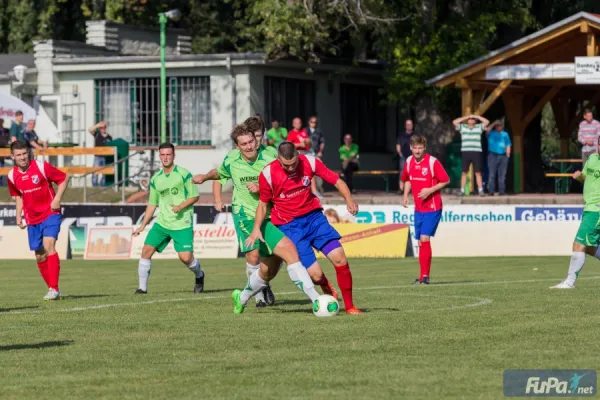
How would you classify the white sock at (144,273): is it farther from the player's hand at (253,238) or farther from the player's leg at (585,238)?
the player's leg at (585,238)

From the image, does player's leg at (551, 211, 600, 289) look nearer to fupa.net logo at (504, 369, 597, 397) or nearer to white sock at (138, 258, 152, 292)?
white sock at (138, 258, 152, 292)

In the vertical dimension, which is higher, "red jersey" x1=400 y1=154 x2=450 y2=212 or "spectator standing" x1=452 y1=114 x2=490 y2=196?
"spectator standing" x1=452 y1=114 x2=490 y2=196

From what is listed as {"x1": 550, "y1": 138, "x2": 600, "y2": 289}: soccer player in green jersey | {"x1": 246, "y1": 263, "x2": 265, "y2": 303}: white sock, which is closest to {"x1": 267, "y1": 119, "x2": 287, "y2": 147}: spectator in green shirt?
{"x1": 550, "y1": 138, "x2": 600, "y2": 289}: soccer player in green jersey

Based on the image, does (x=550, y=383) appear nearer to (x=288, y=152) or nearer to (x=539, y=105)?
(x=288, y=152)

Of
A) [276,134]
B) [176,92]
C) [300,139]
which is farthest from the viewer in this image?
[176,92]

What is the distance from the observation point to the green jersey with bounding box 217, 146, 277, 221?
14.6 meters

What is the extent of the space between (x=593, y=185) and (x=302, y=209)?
4798 millimetres

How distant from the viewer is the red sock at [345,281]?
1328 cm

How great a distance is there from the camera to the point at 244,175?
1466 cm

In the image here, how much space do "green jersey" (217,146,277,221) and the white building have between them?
929 inches

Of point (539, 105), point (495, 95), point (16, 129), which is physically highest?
point (495, 95)

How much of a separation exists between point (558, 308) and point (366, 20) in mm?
24229

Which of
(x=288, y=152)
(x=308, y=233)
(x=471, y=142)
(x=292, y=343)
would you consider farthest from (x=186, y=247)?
(x=471, y=142)

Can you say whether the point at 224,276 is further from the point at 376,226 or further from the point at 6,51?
the point at 6,51
